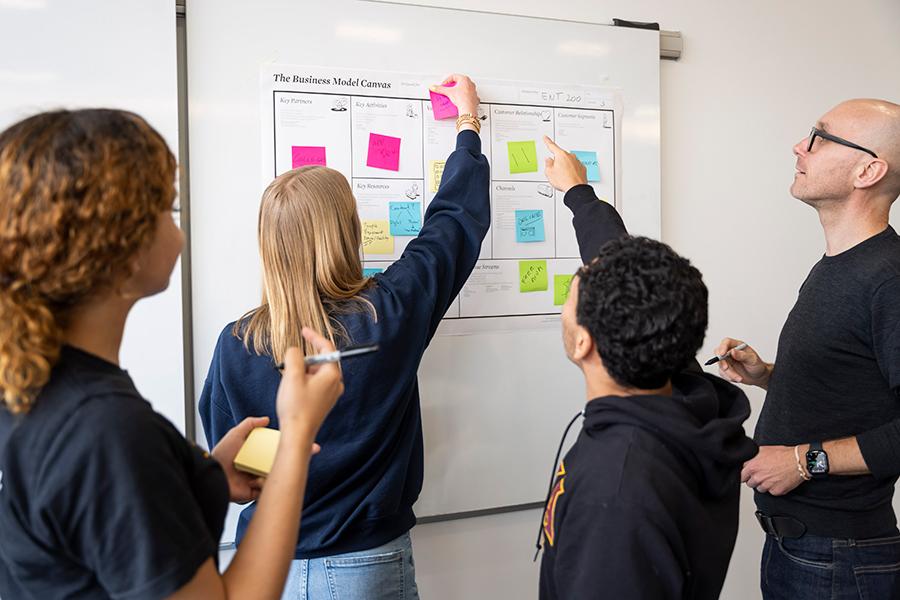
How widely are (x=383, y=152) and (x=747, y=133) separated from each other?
1.25m

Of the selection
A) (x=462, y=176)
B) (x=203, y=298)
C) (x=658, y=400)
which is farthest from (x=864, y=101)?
(x=203, y=298)

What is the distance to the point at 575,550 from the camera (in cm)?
93

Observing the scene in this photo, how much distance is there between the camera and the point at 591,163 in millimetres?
2045

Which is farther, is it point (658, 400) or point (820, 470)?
point (820, 470)

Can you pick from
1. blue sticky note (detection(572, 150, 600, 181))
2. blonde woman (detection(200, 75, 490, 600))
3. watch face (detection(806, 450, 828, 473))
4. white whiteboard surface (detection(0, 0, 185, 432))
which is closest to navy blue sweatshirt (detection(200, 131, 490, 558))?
blonde woman (detection(200, 75, 490, 600))

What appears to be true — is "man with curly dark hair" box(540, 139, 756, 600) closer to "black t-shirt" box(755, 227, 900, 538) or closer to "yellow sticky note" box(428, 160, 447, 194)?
"black t-shirt" box(755, 227, 900, 538)

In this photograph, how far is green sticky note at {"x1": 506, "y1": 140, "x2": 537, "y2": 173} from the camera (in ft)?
6.38

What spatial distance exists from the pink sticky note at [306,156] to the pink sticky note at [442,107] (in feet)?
1.04

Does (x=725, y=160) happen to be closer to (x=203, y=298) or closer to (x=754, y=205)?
(x=754, y=205)

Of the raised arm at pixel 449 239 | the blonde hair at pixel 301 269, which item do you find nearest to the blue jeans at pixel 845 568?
the raised arm at pixel 449 239

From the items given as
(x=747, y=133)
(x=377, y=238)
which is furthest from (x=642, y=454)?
(x=747, y=133)

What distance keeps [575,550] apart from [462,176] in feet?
2.99

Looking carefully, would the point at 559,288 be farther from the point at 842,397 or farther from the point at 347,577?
the point at 347,577

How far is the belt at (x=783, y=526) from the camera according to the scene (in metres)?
1.51
